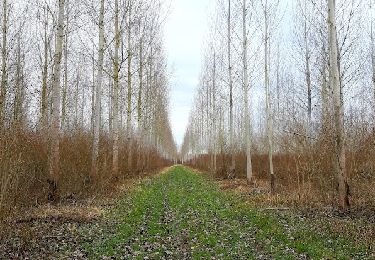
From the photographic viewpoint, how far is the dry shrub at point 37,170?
7355 millimetres

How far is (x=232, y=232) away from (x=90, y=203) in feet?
17.8

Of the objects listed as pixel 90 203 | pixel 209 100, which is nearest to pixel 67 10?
pixel 90 203

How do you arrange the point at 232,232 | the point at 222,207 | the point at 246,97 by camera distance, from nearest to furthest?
the point at 232,232 → the point at 222,207 → the point at 246,97

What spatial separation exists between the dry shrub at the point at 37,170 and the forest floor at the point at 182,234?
0.70 m

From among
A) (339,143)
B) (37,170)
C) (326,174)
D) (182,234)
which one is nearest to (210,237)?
(182,234)

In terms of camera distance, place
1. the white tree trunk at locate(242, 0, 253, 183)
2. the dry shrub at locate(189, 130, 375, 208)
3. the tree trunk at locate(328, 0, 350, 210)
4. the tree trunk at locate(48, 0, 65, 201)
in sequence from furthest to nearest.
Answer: the white tree trunk at locate(242, 0, 253, 183)
the dry shrub at locate(189, 130, 375, 208)
the tree trunk at locate(48, 0, 65, 201)
the tree trunk at locate(328, 0, 350, 210)

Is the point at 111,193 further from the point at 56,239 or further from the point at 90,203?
the point at 56,239

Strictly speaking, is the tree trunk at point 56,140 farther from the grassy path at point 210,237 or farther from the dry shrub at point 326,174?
the dry shrub at point 326,174

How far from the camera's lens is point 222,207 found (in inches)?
533

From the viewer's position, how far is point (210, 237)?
28.9 feet

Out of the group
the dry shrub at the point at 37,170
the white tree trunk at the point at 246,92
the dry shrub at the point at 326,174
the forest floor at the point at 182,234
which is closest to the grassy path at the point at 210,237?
the forest floor at the point at 182,234

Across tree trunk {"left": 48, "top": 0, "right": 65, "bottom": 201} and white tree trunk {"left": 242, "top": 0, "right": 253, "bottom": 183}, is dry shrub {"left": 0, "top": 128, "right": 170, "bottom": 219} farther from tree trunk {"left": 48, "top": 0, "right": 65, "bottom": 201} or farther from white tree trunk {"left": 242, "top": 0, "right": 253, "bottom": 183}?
white tree trunk {"left": 242, "top": 0, "right": 253, "bottom": 183}

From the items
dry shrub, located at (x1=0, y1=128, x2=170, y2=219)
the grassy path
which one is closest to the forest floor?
the grassy path

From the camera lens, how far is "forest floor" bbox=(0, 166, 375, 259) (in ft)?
23.8
